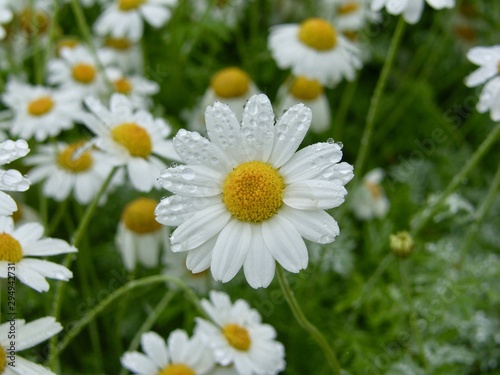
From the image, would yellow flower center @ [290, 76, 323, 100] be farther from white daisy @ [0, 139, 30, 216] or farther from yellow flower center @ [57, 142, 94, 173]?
white daisy @ [0, 139, 30, 216]

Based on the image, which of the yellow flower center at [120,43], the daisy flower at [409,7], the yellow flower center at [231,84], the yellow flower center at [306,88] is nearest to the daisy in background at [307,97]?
the yellow flower center at [306,88]

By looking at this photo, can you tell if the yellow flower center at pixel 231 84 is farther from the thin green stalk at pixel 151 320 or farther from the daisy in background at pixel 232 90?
the thin green stalk at pixel 151 320

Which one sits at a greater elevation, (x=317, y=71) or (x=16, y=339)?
(x=317, y=71)

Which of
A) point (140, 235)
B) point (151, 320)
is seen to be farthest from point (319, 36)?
point (151, 320)

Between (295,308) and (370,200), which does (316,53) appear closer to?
(370,200)

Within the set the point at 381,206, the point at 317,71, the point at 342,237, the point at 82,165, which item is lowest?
the point at 82,165

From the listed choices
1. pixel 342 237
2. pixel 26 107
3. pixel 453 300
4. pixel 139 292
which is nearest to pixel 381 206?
pixel 342 237

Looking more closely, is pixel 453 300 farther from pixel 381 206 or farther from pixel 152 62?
pixel 152 62
